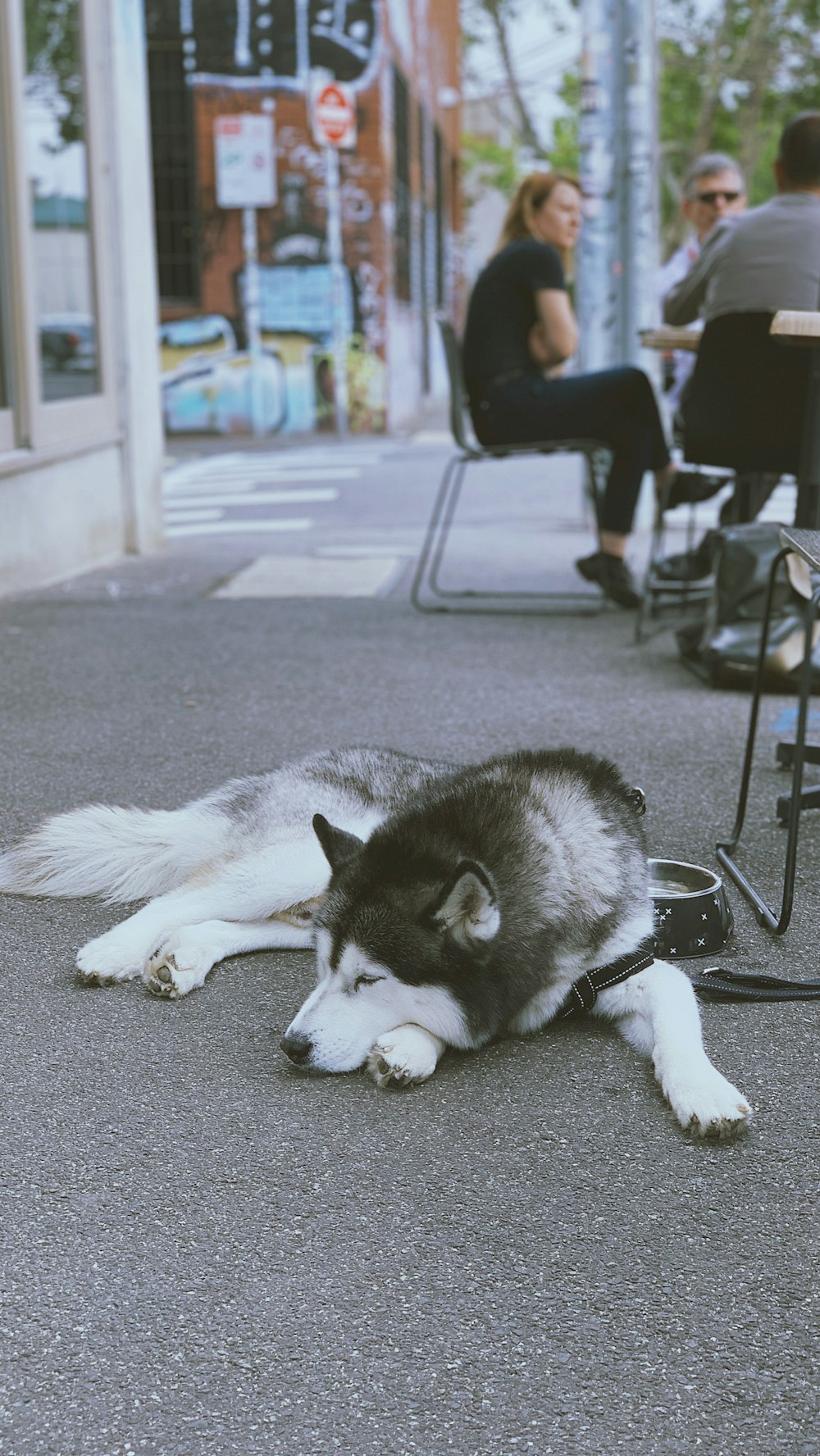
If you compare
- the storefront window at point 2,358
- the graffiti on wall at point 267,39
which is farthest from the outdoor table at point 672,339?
the graffiti on wall at point 267,39

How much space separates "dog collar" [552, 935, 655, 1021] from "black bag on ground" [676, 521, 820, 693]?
117 inches

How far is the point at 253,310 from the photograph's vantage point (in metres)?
21.3

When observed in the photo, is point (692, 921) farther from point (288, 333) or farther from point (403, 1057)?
point (288, 333)

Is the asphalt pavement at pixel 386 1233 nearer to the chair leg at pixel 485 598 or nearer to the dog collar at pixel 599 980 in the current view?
the dog collar at pixel 599 980

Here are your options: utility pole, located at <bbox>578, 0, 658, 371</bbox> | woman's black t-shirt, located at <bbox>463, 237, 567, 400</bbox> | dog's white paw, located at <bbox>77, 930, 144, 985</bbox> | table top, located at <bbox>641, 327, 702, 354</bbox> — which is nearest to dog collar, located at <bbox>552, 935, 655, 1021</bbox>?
dog's white paw, located at <bbox>77, 930, 144, 985</bbox>

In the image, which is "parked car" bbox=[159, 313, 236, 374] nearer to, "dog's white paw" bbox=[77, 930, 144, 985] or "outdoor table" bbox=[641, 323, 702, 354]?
"outdoor table" bbox=[641, 323, 702, 354]

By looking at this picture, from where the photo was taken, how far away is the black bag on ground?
574cm

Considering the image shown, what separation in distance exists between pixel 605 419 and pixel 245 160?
1506cm

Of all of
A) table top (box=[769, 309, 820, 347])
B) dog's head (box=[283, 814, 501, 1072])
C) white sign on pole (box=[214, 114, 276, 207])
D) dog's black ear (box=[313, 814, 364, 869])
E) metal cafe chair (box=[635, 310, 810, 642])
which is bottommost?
dog's head (box=[283, 814, 501, 1072])

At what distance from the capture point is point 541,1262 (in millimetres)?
Answer: 2207

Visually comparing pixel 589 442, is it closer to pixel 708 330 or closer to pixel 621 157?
pixel 708 330

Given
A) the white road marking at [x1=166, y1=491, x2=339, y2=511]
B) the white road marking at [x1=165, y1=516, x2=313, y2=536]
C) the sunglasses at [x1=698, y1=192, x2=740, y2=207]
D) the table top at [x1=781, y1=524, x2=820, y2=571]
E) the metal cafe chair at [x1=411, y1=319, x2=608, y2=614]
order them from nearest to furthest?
1. the table top at [x1=781, y1=524, x2=820, y2=571]
2. the metal cafe chair at [x1=411, y1=319, x2=608, y2=614]
3. the sunglasses at [x1=698, y1=192, x2=740, y2=207]
4. the white road marking at [x1=165, y1=516, x2=313, y2=536]
5. the white road marking at [x1=166, y1=491, x2=339, y2=511]

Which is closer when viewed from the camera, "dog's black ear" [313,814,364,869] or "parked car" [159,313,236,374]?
"dog's black ear" [313,814,364,869]

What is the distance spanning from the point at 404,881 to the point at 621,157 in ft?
29.8
